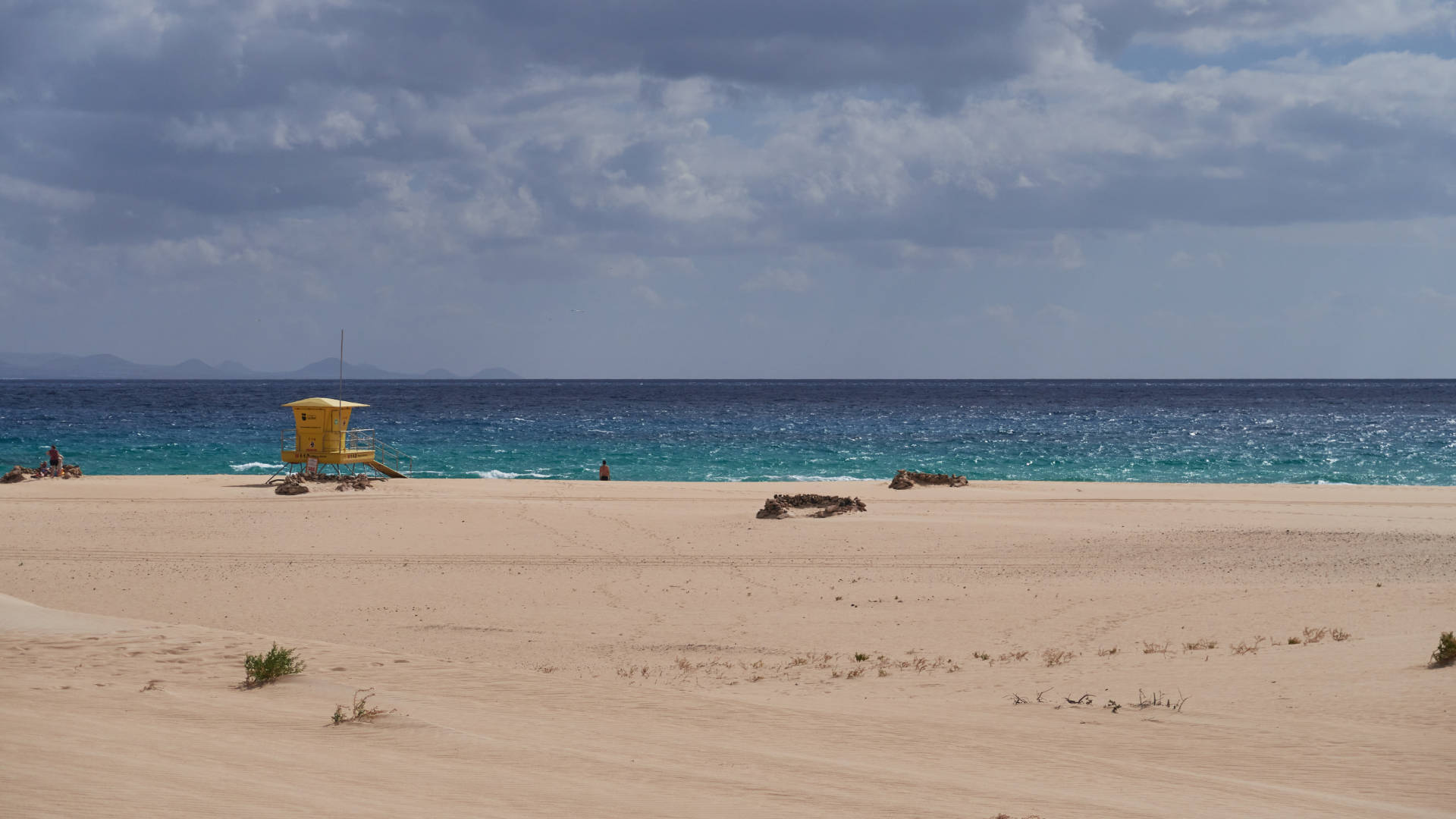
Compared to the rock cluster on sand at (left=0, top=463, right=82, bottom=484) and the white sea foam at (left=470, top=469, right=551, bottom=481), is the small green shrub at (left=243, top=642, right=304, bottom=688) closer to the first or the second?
the rock cluster on sand at (left=0, top=463, right=82, bottom=484)

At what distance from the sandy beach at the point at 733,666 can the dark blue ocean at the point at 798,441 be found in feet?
67.5

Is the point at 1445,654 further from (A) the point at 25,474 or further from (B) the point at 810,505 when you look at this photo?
(A) the point at 25,474

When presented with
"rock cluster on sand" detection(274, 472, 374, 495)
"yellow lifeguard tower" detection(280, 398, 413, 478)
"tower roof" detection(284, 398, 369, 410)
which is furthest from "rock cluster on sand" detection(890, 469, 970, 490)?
"yellow lifeguard tower" detection(280, 398, 413, 478)

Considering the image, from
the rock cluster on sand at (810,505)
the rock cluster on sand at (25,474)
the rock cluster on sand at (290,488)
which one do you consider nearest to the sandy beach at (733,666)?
the rock cluster on sand at (810,505)

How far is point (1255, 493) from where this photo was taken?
3178cm

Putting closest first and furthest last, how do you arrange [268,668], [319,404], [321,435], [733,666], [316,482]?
[268,668], [733,666], [316,482], [319,404], [321,435]

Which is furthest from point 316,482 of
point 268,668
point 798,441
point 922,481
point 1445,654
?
point 798,441

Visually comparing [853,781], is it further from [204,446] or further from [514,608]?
[204,446]

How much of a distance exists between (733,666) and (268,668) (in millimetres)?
4668

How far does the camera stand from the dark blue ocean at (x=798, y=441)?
4447 centimetres

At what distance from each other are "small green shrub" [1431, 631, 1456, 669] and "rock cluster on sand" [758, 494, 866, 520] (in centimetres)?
1471

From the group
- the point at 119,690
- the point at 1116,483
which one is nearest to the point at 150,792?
the point at 119,690

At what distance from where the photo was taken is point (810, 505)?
25250 millimetres

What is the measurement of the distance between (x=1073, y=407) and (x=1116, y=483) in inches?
2836
